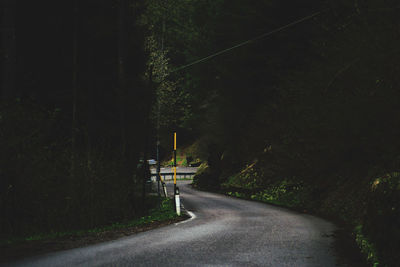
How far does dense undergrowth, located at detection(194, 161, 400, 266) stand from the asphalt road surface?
0.93 metres

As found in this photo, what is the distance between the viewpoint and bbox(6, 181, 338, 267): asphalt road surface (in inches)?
298

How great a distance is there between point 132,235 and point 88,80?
10.9 metres

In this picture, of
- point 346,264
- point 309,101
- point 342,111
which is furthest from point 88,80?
point 346,264

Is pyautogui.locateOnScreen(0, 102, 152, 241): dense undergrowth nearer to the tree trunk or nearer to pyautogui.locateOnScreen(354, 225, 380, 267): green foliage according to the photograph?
the tree trunk

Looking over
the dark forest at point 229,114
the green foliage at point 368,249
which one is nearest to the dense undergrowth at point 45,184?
the dark forest at point 229,114

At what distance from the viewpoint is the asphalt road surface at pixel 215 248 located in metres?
7.57

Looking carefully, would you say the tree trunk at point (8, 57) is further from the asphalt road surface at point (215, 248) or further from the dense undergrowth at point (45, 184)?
the asphalt road surface at point (215, 248)

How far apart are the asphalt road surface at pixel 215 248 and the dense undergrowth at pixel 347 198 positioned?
3.05ft

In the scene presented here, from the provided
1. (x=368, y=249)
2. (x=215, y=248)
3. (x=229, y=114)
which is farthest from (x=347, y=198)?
(x=229, y=114)

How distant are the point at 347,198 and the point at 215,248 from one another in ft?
29.7

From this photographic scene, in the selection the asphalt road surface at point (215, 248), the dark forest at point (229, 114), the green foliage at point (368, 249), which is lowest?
the asphalt road surface at point (215, 248)

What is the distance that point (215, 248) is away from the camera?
28.8 ft

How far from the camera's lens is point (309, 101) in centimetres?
1550

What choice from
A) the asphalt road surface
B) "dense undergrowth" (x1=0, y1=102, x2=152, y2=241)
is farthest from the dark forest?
the asphalt road surface
